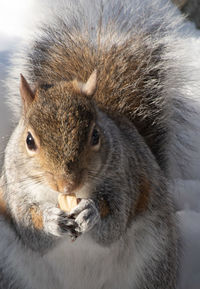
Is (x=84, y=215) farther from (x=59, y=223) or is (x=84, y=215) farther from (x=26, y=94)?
(x=26, y=94)

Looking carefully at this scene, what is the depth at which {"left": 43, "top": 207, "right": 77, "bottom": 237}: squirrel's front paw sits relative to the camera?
152 centimetres

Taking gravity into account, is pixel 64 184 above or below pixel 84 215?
above

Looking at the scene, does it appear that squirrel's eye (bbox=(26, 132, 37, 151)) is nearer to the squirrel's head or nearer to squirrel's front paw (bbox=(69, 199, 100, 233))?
the squirrel's head

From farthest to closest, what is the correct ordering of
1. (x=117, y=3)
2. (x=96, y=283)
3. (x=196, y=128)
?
(x=117, y=3) → (x=196, y=128) → (x=96, y=283)

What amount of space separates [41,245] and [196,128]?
1.08 meters

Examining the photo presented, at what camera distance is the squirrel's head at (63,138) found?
4.59 feet

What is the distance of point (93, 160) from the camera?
148 cm

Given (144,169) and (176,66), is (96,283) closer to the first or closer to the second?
(144,169)

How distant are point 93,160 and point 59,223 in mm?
233

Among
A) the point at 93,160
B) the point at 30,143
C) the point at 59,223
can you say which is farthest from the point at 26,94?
the point at 59,223

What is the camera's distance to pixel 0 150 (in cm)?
210

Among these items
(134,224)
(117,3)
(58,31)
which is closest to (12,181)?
(134,224)

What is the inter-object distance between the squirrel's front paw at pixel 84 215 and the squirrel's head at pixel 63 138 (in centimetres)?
11

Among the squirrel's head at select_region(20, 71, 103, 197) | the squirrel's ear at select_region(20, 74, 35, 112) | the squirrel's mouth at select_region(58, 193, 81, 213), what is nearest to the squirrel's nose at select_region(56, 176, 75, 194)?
the squirrel's head at select_region(20, 71, 103, 197)
